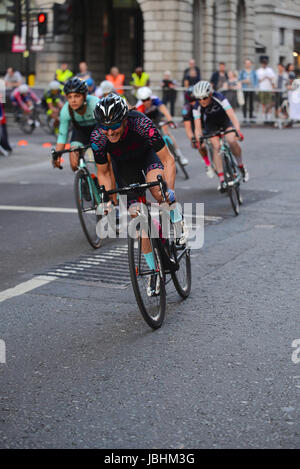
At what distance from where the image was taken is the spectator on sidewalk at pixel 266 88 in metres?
28.5

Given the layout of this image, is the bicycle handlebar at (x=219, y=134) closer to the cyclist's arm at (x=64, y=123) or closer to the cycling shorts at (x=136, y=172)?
the cyclist's arm at (x=64, y=123)

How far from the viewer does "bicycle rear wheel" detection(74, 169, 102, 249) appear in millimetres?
9711

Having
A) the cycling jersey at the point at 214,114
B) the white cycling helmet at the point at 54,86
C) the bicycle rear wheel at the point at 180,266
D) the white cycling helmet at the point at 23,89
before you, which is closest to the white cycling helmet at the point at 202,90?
the cycling jersey at the point at 214,114

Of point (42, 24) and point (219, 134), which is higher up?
point (42, 24)

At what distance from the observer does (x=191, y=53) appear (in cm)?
3919

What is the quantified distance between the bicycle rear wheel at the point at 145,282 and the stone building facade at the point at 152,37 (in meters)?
29.8

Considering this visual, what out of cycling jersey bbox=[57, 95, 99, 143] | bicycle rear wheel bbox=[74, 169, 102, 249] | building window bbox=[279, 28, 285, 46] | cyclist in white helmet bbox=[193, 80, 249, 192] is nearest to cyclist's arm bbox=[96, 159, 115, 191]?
bicycle rear wheel bbox=[74, 169, 102, 249]

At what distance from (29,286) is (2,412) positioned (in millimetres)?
3076

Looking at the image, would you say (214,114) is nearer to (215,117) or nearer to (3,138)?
(215,117)

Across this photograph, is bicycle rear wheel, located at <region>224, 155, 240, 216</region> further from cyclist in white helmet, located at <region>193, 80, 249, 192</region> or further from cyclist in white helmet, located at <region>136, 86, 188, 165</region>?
cyclist in white helmet, located at <region>136, 86, 188, 165</region>

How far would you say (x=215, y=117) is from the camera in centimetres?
1270

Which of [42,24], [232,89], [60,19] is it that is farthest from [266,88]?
[42,24]

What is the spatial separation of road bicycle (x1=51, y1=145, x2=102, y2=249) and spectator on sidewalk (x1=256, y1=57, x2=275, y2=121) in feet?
63.0

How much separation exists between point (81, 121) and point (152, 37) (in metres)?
28.8
